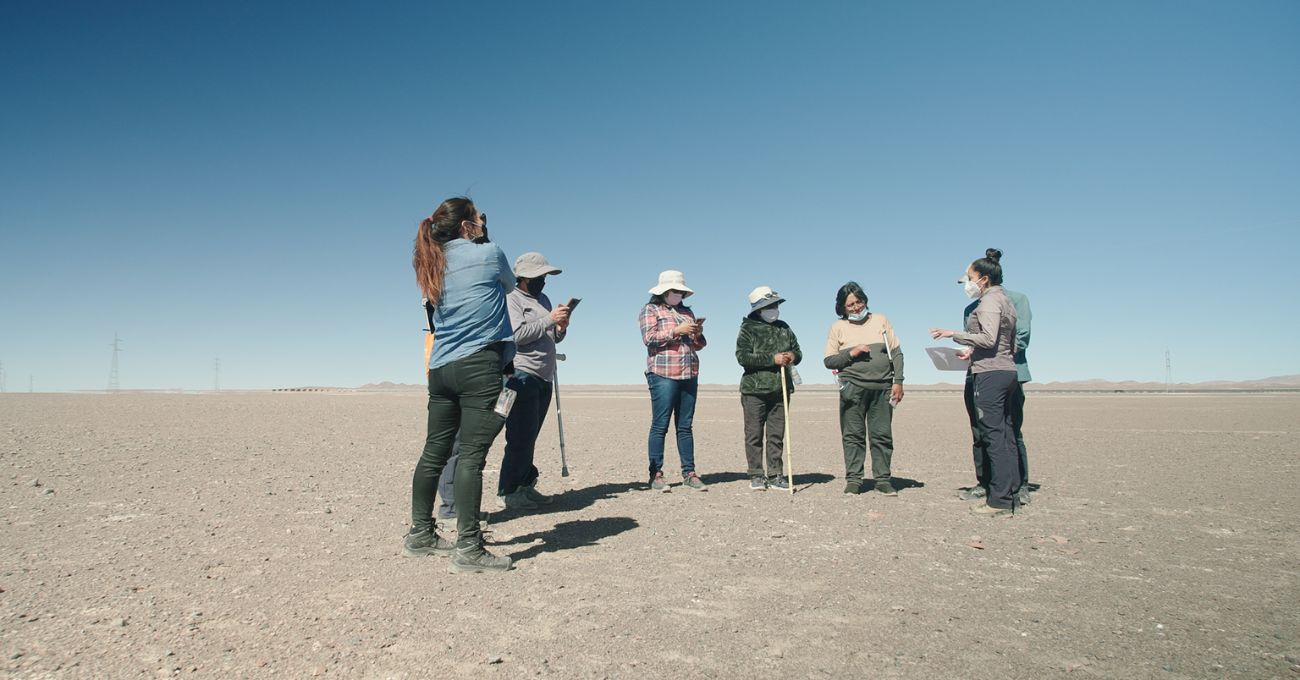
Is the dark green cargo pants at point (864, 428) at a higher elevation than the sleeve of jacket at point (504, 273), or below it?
below

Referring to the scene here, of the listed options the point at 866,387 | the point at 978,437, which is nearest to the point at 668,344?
the point at 866,387

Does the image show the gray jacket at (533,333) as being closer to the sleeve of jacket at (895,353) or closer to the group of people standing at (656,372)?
the group of people standing at (656,372)

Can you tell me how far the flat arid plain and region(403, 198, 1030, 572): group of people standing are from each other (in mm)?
A: 366

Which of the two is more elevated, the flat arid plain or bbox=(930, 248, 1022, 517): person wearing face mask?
bbox=(930, 248, 1022, 517): person wearing face mask

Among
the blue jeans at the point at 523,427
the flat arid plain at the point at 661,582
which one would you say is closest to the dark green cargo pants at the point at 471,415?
the flat arid plain at the point at 661,582

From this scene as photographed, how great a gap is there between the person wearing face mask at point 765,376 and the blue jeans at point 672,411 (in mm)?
632

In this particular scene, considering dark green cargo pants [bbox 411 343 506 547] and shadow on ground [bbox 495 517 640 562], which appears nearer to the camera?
dark green cargo pants [bbox 411 343 506 547]

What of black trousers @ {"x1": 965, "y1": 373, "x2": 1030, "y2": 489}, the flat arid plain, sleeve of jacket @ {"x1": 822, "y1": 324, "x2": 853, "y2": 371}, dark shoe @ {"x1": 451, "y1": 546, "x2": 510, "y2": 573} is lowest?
the flat arid plain

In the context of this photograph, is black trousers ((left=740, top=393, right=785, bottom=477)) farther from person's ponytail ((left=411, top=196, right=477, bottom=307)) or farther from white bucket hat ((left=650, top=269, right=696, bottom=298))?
person's ponytail ((left=411, top=196, right=477, bottom=307))

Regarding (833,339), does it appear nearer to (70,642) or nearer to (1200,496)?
(1200,496)

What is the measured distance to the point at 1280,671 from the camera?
9.53ft

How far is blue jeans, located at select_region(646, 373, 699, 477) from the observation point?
7.40 m

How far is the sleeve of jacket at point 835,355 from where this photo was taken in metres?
7.35

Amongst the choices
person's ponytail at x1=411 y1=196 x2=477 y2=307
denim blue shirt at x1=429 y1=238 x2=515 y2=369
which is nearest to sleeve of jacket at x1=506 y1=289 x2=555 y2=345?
denim blue shirt at x1=429 y1=238 x2=515 y2=369
